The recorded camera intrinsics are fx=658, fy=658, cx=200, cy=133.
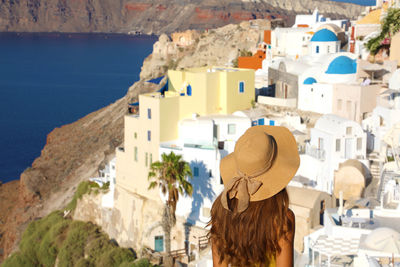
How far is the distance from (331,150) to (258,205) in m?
25.0

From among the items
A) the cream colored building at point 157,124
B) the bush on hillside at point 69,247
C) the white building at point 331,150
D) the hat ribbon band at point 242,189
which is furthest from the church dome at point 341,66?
the hat ribbon band at point 242,189

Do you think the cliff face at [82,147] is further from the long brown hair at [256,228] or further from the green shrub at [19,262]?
the long brown hair at [256,228]

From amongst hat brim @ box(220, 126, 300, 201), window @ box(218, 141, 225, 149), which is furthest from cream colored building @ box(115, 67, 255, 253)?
hat brim @ box(220, 126, 300, 201)

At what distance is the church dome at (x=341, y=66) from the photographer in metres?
33.8

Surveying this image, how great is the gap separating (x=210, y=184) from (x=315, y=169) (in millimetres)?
4639

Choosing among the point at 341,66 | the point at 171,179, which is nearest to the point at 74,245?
the point at 171,179

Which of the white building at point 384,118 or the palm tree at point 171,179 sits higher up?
the white building at point 384,118

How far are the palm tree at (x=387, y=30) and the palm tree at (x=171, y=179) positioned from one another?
1501 cm

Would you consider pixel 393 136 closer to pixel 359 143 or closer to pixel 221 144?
pixel 359 143

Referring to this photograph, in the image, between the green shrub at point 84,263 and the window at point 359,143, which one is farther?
the green shrub at point 84,263

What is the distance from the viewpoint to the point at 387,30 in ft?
125

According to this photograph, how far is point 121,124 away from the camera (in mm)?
62312

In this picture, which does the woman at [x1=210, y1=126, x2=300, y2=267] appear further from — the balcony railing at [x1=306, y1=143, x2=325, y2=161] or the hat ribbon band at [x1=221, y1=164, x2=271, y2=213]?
the balcony railing at [x1=306, y1=143, x2=325, y2=161]

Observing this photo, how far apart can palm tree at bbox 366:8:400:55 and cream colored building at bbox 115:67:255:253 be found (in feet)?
26.9
